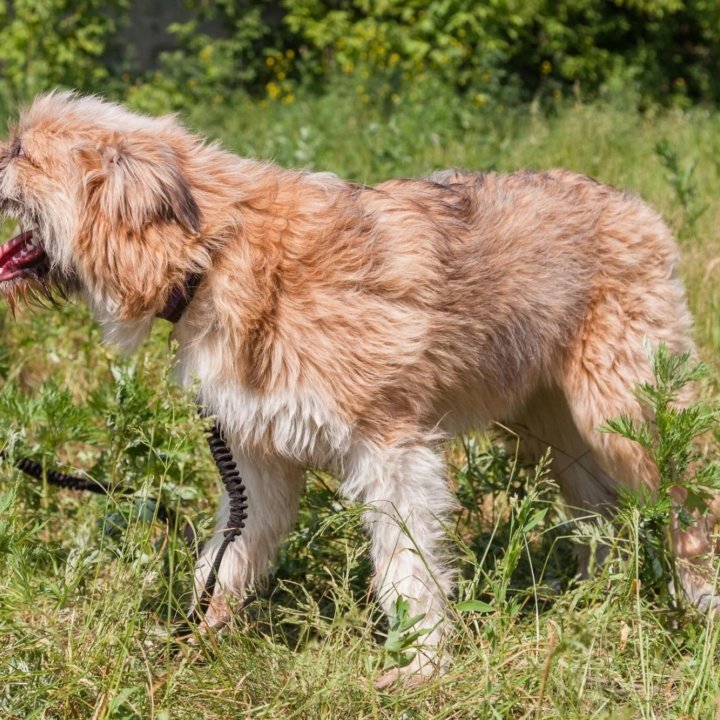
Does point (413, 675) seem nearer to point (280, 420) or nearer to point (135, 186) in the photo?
point (280, 420)

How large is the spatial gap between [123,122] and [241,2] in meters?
9.81

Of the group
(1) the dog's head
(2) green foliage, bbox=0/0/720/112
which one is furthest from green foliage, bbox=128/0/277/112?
(1) the dog's head

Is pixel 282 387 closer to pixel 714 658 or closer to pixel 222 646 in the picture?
pixel 222 646

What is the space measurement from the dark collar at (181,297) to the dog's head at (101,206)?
0.03 metres

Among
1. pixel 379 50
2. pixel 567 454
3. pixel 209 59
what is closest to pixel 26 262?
pixel 567 454

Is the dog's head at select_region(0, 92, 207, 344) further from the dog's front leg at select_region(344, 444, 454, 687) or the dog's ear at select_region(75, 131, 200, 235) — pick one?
the dog's front leg at select_region(344, 444, 454, 687)

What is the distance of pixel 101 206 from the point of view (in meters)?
3.09

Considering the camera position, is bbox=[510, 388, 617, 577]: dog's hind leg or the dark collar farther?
bbox=[510, 388, 617, 577]: dog's hind leg

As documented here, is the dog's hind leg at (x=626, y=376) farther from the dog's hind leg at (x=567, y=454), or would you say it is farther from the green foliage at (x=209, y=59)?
the green foliage at (x=209, y=59)

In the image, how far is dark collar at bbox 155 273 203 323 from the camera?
3.15m

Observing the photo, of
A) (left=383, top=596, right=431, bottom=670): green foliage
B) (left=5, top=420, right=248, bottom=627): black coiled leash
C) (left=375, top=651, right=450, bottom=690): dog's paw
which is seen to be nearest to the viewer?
(left=383, top=596, right=431, bottom=670): green foliage

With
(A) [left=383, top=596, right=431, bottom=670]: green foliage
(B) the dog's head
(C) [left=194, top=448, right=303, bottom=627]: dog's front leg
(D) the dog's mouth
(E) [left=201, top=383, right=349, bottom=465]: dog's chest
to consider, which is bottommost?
(C) [left=194, top=448, right=303, bottom=627]: dog's front leg

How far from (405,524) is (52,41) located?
26.8 ft

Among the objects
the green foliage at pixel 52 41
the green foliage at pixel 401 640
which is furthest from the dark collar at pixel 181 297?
the green foliage at pixel 52 41
